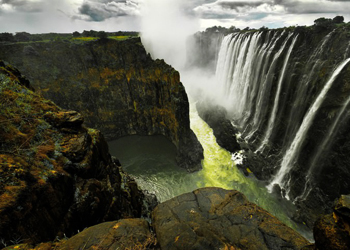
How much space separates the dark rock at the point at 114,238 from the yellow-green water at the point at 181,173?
45.3 feet

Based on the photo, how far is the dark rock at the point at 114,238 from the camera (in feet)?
15.3

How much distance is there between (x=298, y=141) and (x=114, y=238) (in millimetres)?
19927

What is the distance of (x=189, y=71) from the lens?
56500 millimetres

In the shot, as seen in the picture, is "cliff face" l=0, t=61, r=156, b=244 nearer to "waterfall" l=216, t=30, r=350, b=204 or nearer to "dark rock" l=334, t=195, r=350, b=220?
"dark rock" l=334, t=195, r=350, b=220

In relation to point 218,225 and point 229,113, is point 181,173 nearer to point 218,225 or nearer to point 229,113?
point 218,225

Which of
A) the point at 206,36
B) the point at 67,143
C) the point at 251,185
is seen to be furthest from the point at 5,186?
the point at 206,36

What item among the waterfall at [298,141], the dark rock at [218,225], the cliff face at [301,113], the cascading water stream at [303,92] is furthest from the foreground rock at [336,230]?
the cascading water stream at [303,92]

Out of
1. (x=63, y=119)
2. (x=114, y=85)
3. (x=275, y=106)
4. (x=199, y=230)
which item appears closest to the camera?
(x=199, y=230)

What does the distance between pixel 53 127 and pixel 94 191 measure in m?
3.18

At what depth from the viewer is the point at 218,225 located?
670 cm

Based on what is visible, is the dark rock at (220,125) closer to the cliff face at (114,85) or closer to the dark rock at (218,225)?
the cliff face at (114,85)

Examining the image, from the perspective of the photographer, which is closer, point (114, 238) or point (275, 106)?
point (114, 238)

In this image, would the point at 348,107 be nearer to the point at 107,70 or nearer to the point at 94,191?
the point at 94,191

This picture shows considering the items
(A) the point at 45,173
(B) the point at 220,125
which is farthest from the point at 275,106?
(A) the point at 45,173
